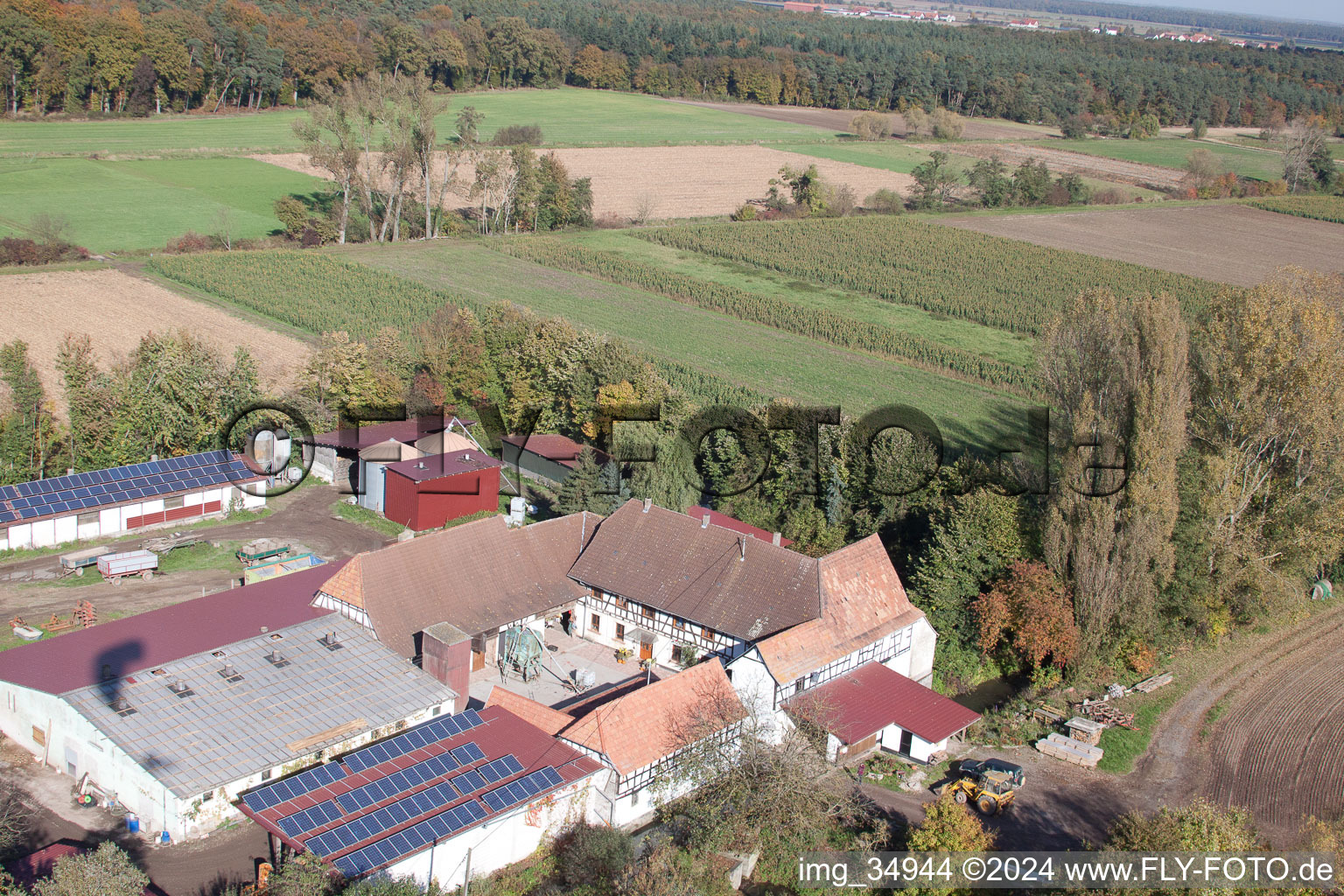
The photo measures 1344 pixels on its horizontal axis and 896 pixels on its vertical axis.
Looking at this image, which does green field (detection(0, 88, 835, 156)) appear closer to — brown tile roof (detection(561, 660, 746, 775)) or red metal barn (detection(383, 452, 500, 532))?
red metal barn (detection(383, 452, 500, 532))

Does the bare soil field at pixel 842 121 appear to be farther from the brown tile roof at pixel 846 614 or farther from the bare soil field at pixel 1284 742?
the brown tile roof at pixel 846 614

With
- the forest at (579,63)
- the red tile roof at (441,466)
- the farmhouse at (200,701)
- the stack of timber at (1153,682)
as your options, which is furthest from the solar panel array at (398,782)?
the forest at (579,63)

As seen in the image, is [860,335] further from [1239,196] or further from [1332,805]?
[1239,196]

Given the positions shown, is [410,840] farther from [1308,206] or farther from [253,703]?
[1308,206]

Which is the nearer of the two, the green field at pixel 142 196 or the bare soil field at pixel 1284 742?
the bare soil field at pixel 1284 742

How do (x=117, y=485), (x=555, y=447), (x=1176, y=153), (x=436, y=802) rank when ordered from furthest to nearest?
(x=1176, y=153) → (x=555, y=447) → (x=117, y=485) → (x=436, y=802)

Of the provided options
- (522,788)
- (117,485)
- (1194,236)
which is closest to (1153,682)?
(522,788)
